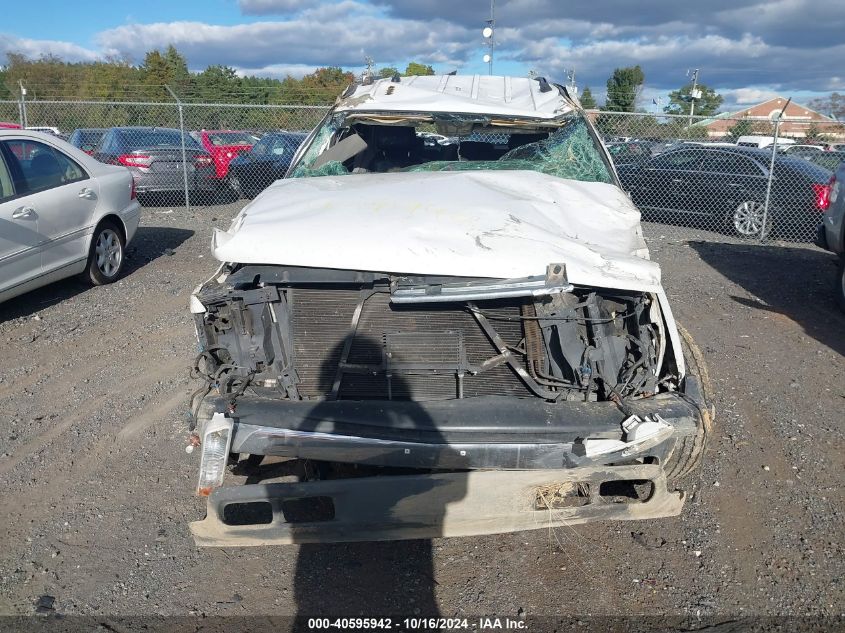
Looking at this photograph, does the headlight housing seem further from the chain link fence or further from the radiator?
the chain link fence

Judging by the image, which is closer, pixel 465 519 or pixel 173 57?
pixel 465 519

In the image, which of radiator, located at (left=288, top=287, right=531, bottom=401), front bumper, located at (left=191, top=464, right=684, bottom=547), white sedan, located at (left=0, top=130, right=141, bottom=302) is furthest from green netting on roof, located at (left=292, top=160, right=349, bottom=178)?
white sedan, located at (left=0, top=130, right=141, bottom=302)

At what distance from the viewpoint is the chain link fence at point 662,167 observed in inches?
436

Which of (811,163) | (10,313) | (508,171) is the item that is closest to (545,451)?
(508,171)

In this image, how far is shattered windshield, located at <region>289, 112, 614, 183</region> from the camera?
4.61m

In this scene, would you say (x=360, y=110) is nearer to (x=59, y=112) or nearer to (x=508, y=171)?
(x=508, y=171)

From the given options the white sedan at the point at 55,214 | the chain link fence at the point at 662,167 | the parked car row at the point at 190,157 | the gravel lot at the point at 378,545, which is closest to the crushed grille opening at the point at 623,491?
the gravel lot at the point at 378,545

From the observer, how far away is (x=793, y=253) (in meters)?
10.3

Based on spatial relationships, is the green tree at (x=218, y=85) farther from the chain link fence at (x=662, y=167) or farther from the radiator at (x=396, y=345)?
the radiator at (x=396, y=345)

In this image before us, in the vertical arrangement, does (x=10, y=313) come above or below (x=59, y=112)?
below

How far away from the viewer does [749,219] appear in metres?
11.3

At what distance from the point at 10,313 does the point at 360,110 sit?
4.21 metres

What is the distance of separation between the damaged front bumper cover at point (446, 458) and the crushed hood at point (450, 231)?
590mm


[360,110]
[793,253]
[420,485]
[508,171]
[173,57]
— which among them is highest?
[173,57]
